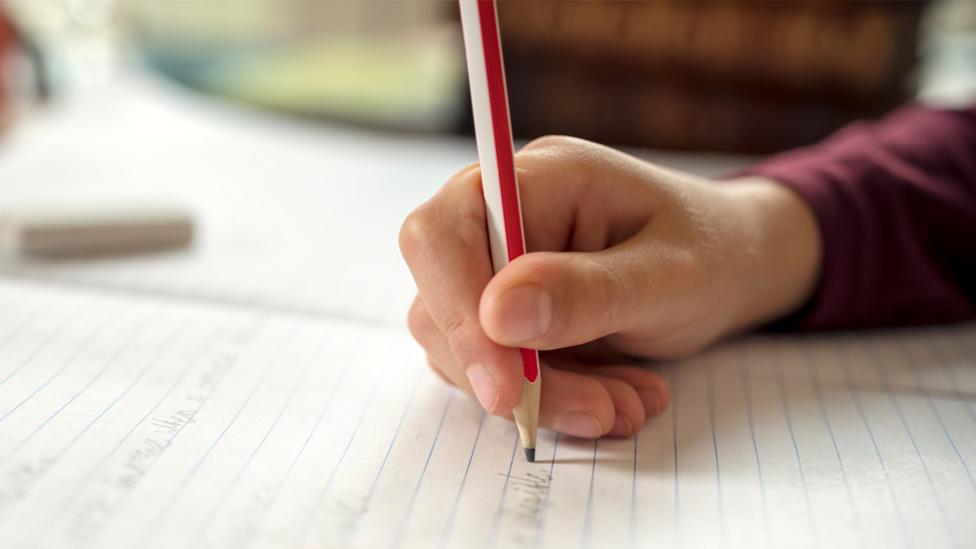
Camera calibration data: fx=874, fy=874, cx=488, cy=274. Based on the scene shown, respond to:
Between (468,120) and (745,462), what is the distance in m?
0.77

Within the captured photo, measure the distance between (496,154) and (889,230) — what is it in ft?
0.94

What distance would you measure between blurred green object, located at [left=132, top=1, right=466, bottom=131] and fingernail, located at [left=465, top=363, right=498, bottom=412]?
41.0 inches

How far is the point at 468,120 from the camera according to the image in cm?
106

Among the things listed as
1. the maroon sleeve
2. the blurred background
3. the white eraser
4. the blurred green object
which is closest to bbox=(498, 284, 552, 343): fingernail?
the maroon sleeve

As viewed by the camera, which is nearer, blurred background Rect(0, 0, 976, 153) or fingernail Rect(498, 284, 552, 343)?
fingernail Rect(498, 284, 552, 343)

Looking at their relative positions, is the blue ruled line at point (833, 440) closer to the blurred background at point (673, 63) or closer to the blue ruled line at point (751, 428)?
the blue ruled line at point (751, 428)

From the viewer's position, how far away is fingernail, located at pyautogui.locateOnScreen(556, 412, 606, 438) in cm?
35

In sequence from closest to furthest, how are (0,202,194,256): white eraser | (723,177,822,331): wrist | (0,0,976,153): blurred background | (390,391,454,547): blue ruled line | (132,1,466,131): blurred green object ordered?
(390,391,454,547): blue ruled line → (723,177,822,331): wrist → (0,202,194,256): white eraser → (0,0,976,153): blurred background → (132,1,466,131): blurred green object

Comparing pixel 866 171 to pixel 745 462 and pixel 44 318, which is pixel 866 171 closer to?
pixel 745 462

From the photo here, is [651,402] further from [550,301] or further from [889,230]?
[889,230]

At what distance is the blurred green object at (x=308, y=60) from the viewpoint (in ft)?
4.91

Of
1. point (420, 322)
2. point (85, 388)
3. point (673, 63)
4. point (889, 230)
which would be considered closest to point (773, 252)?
point (889, 230)

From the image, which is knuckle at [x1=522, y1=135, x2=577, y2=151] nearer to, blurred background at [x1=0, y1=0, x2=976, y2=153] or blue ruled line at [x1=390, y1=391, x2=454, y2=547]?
blue ruled line at [x1=390, y1=391, x2=454, y2=547]

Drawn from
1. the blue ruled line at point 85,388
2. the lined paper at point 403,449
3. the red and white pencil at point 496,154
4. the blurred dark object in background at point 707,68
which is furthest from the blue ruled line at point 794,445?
the blurred dark object in background at point 707,68
